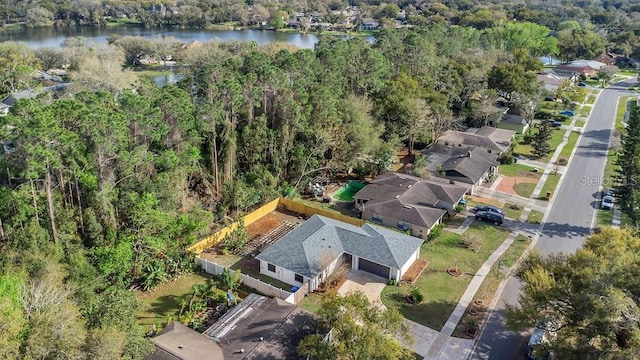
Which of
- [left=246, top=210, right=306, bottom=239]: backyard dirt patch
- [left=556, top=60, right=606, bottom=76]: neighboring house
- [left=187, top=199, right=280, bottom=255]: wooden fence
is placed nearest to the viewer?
[left=187, top=199, right=280, bottom=255]: wooden fence

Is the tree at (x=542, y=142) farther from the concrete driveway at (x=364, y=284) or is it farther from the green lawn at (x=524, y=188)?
the concrete driveway at (x=364, y=284)

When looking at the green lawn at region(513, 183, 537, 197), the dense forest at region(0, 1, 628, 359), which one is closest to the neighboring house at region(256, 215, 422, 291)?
the dense forest at region(0, 1, 628, 359)

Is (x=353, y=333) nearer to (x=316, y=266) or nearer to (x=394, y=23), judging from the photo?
(x=316, y=266)

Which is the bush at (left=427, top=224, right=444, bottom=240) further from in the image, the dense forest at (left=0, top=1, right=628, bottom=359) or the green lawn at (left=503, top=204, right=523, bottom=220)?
the dense forest at (left=0, top=1, right=628, bottom=359)

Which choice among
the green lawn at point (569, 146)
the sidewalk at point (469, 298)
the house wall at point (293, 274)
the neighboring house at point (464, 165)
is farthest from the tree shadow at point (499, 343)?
the green lawn at point (569, 146)

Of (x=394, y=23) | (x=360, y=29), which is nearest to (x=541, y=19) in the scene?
(x=394, y=23)

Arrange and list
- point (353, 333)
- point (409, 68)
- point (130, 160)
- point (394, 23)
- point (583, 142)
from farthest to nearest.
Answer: point (394, 23) → point (409, 68) → point (583, 142) → point (130, 160) → point (353, 333)
